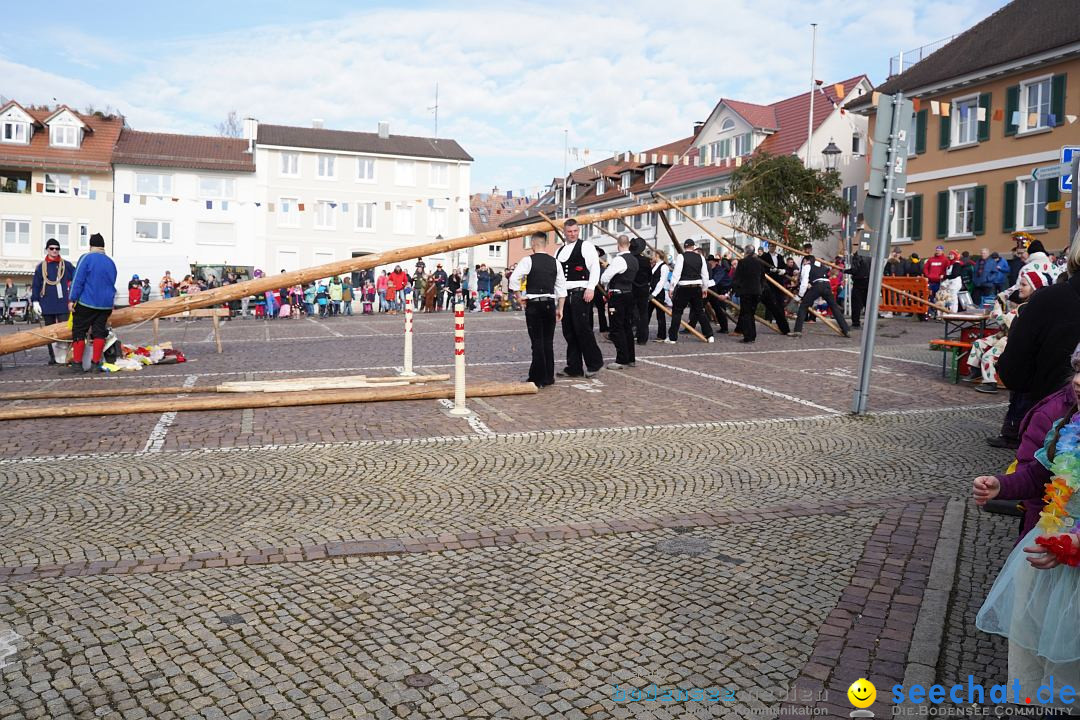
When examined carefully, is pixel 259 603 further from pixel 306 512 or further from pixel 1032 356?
pixel 1032 356

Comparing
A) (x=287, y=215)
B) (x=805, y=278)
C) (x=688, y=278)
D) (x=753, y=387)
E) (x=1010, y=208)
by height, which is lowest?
(x=753, y=387)

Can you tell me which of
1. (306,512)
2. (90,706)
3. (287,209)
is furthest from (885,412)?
(287,209)

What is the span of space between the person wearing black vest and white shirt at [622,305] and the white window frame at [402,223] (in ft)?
157

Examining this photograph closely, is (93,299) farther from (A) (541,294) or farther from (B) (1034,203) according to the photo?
(B) (1034,203)

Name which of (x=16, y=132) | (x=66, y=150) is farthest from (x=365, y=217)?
(x=16, y=132)

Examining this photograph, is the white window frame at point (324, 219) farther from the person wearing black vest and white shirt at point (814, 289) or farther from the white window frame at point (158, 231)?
the person wearing black vest and white shirt at point (814, 289)

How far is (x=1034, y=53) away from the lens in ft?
98.8

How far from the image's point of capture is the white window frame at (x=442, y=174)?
2509 inches

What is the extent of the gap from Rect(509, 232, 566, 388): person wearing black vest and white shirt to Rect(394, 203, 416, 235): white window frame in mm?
51066

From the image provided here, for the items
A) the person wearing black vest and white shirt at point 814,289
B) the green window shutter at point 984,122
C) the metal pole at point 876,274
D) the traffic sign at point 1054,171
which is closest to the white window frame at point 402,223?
the green window shutter at point 984,122

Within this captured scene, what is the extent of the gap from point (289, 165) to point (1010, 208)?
143 ft

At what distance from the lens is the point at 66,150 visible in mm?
57094

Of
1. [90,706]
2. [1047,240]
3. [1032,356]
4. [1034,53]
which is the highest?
[1034,53]

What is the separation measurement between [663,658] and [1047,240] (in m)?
30.4
